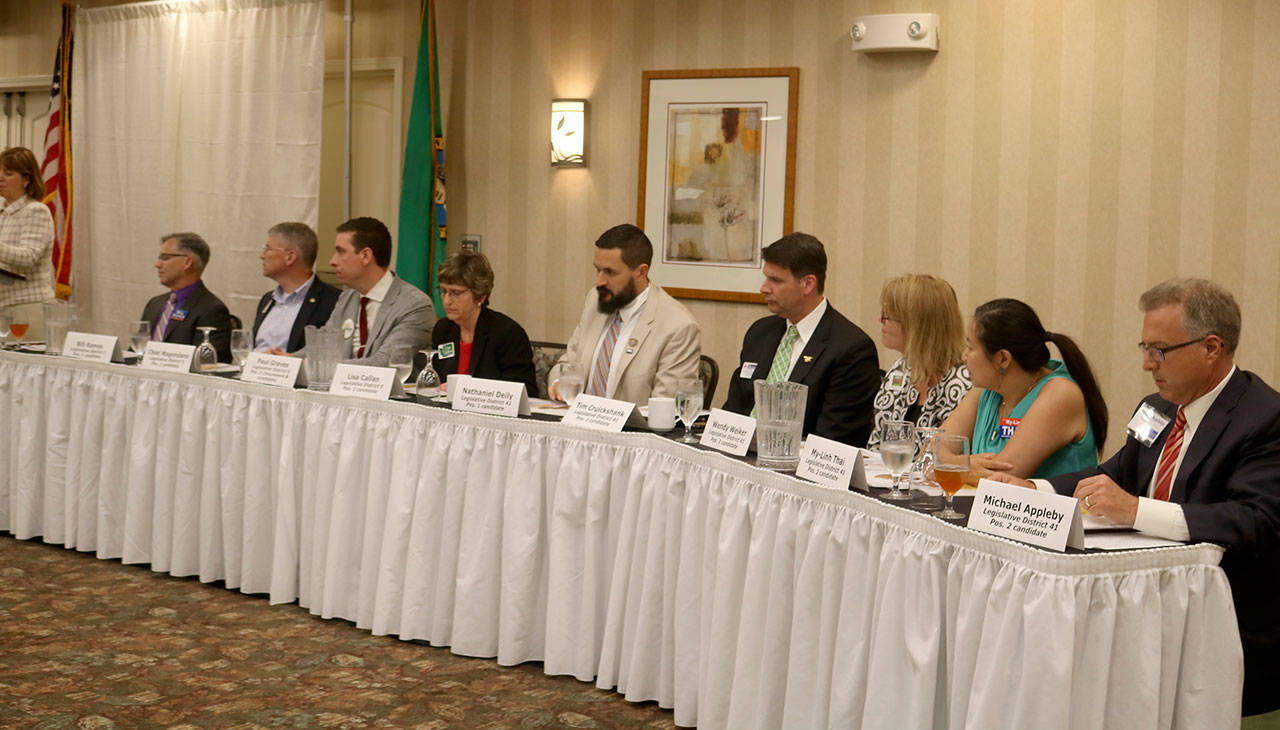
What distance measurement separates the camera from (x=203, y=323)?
5.43 metres

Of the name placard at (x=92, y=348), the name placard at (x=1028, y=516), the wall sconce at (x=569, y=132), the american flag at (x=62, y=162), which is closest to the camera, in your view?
the name placard at (x=1028, y=516)

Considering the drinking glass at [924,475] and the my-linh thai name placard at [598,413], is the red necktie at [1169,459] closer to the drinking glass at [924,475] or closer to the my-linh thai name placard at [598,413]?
the drinking glass at [924,475]

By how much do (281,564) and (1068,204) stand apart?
320cm

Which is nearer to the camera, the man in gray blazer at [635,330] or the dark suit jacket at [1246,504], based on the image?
the dark suit jacket at [1246,504]

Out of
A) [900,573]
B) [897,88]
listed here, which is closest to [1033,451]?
[900,573]

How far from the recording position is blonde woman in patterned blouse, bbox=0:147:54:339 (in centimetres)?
636

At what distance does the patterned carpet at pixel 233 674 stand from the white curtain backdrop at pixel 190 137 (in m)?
2.82

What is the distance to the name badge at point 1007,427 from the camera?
3379 millimetres

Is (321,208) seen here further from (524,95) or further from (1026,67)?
(1026,67)

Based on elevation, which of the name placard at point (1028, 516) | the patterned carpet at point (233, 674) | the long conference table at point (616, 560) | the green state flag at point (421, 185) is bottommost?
the patterned carpet at point (233, 674)

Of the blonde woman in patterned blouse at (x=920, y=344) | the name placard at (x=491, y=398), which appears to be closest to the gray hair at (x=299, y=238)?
the name placard at (x=491, y=398)

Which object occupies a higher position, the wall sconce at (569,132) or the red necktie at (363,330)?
the wall sconce at (569,132)

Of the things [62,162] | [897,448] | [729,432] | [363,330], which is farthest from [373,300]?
[62,162]

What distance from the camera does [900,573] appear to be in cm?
256
